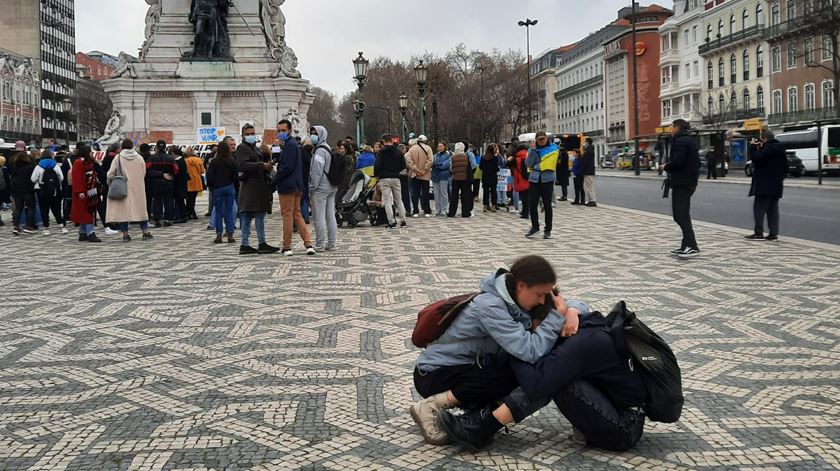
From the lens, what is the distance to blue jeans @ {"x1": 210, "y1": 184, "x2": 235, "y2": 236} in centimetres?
1474

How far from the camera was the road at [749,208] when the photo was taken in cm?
1570

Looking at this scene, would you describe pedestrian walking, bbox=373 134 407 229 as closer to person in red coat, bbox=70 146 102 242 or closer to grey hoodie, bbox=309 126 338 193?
grey hoodie, bbox=309 126 338 193

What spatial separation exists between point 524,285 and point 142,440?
205 centimetres

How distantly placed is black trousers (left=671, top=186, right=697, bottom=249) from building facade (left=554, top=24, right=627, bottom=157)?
99309mm

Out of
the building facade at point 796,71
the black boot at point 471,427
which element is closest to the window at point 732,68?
the building facade at point 796,71

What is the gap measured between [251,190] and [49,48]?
354 ft

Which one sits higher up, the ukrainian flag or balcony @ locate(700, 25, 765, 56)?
balcony @ locate(700, 25, 765, 56)

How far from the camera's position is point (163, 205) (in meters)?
19.6

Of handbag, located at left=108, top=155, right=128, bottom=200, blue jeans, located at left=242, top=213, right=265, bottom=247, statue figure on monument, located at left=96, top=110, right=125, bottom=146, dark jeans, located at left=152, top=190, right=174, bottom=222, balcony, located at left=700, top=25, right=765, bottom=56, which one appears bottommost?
blue jeans, located at left=242, top=213, right=265, bottom=247

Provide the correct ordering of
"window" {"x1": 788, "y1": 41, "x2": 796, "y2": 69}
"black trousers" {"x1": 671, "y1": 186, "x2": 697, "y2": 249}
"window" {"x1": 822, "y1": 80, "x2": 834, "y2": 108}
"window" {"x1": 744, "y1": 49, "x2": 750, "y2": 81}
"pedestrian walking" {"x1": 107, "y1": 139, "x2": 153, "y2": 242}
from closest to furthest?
"black trousers" {"x1": 671, "y1": 186, "x2": 697, "y2": 249}
"pedestrian walking" {"x1": 107, "y1": 139, "x2": 153, "y2": 242}
"window" {"x1": 822, "y1": 80, "x2": 834, "y2": 108}
"window" {"x1": 788, "y1": 41, "x2": 796, "y2": 69}
"window" {"x1": 744, "y1": 49, "x2": 750, "y2": 81}

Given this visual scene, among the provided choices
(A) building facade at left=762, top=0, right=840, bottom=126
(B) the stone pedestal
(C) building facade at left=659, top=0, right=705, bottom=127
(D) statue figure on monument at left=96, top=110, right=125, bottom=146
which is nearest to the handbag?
(B) the stone pedestal

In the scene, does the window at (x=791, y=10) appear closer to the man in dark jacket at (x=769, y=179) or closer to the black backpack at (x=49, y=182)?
the man in dark jacket at (x=769, y=179)

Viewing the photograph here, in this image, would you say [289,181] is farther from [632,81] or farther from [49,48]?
[49,48]

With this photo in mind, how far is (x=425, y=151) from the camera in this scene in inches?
805
